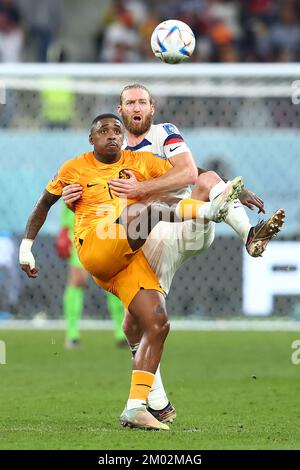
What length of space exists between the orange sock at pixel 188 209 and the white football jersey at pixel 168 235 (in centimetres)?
28

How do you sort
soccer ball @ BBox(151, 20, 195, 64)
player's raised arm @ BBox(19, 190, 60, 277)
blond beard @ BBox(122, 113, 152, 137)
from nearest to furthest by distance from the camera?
player's raised arm @ BBox(19, 190, 60, 277) < blond beard @ BBox(122, 113, 152, 137) < soccer ball @ BBox(151, 20, 195, 64)

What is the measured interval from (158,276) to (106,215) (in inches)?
27.1

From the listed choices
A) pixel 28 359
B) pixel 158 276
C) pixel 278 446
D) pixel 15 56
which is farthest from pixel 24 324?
pixel 278 446

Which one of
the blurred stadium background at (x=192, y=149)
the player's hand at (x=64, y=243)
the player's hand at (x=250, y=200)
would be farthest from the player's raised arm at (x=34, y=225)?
the blurred stadium background at (x=192, y=149)

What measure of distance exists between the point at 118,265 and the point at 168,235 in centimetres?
71

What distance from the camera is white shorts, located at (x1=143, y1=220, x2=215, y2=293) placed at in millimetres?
7715

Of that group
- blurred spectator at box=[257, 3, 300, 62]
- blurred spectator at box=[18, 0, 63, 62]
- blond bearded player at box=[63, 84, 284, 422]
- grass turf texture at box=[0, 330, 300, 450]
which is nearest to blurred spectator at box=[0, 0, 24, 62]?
blurred spectator at box=[18, 0, 63, 62]

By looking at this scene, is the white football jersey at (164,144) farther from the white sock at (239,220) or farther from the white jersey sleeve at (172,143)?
the white sock at (239,220)

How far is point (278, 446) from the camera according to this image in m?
6.38

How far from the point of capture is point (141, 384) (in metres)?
7.09

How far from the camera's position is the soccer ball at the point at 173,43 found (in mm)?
8844

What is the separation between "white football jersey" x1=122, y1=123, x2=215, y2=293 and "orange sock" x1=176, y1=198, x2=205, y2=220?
0.28 metres

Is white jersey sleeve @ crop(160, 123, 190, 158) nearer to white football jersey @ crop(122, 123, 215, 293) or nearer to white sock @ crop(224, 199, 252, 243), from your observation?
white football jersey @ crop(122, 123, 215, 293)

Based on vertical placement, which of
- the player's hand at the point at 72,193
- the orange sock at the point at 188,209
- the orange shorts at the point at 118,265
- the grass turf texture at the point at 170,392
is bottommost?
the grass turf texture at the point at 170,392
